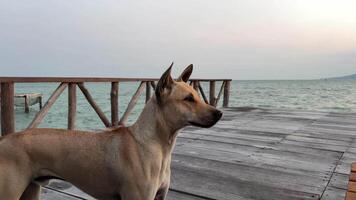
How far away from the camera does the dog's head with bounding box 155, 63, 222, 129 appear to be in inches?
92.1

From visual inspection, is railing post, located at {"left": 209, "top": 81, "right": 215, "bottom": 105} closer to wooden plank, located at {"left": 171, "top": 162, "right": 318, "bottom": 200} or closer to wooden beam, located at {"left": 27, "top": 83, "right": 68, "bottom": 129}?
wooden beam, located at {"left": 27, "top": 83, "right": 68, "bottom": 129}

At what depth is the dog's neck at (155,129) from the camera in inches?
91.9

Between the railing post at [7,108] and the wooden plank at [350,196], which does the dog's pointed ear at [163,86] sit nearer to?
the wooden plank at [350,196]

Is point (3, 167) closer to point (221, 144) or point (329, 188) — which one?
point (329, 188)

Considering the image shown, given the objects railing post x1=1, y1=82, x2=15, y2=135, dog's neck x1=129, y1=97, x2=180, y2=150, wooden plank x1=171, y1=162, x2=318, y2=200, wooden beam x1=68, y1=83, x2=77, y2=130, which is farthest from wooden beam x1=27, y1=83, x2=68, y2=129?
dog's neck x1=129, y1=97, x2=180, y2=150

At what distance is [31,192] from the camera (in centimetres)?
229

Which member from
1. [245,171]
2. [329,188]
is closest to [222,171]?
[245,171]

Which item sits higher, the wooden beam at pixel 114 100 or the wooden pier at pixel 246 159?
the wooden beam at pixel 114 100

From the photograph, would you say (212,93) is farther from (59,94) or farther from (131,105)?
(59,94)

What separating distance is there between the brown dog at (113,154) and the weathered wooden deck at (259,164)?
1.29 metres

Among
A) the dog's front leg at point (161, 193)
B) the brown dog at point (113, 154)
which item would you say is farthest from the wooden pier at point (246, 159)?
the brown dog at point (113, 154)

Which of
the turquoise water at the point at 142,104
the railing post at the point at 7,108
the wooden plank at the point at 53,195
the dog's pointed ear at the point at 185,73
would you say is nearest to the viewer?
the dog's pointed ear at the point at 185,73

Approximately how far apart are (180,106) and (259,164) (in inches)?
110

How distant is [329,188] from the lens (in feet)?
12.5
